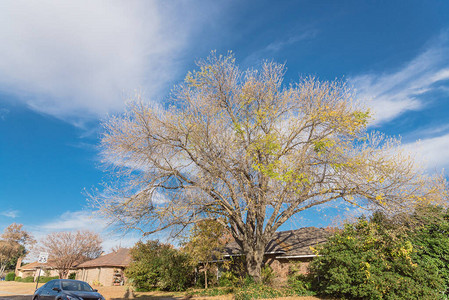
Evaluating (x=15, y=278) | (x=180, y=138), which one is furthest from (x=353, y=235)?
(x=15, y=278)

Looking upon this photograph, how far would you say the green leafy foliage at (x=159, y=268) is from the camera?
78.8 feet

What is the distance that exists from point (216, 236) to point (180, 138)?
8.92 metres

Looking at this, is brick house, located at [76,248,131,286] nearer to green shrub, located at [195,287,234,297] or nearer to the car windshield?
green shrub, located at [195,287,234,297]

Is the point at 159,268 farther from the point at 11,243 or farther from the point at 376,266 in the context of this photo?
the point at 11,243

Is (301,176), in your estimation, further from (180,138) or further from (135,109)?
(135,109)

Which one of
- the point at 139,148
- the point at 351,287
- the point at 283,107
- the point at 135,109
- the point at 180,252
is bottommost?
the point at 351,287

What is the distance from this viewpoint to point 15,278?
184 feet

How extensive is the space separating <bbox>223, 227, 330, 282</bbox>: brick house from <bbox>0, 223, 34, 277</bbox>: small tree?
5648cm

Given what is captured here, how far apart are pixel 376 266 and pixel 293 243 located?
9.74m

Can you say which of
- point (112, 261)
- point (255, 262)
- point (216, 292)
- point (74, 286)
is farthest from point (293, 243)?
point (112, 261)

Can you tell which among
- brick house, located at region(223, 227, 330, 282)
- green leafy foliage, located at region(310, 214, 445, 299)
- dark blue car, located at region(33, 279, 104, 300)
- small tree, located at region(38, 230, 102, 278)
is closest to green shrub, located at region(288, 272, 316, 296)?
green leafy foliage, located at region(310, 214, 445, 299)

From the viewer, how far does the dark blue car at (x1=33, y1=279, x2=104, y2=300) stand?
32.3ft

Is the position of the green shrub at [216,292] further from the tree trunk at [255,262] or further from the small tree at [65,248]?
the small tree at [65,248]

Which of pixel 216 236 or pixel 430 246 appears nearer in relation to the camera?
pixel 430 246
